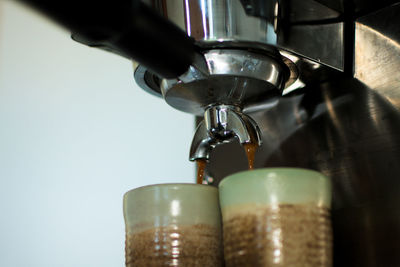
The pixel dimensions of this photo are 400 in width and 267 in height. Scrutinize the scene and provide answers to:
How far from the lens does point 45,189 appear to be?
78cm

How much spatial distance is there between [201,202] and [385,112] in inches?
7.2

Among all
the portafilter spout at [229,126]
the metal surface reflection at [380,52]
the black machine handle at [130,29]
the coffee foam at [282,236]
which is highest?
the metal surface reflection at [380,52]

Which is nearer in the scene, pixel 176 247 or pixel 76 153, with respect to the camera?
pixel 176 247

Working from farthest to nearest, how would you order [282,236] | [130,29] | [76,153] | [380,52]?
[76,153], [380,52], [282,236], [130,29]

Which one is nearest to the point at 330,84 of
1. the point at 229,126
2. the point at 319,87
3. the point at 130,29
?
the point at 319,87

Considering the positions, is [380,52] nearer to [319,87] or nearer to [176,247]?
[319,87]

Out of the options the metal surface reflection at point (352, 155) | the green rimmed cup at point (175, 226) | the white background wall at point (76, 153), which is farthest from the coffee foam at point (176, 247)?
the white background wall at point (76, 153)

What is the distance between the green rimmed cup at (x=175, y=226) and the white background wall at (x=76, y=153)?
0.26 meters

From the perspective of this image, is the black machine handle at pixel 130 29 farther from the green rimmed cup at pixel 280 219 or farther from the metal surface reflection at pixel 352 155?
the metal surface reflection at pixel 352 155

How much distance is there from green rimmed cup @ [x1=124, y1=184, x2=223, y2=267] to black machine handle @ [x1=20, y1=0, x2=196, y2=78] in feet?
0.56

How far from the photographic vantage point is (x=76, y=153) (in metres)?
0.78

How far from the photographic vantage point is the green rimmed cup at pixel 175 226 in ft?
1.38

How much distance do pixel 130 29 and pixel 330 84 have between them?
0.32 m

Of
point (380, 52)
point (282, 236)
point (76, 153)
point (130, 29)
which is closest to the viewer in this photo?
point (130, 29)
